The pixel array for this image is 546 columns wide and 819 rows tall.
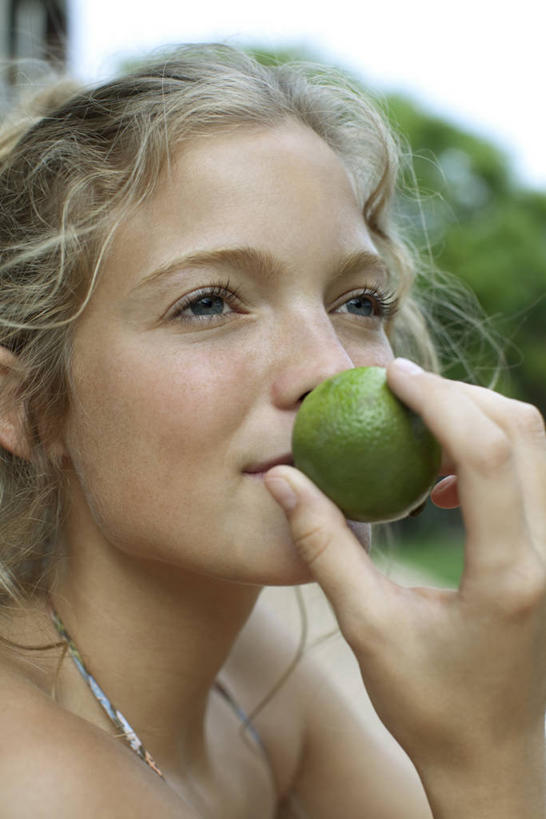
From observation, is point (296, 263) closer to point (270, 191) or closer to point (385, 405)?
point (270, 191)

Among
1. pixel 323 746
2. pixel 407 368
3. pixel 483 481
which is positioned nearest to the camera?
pixel 483 481

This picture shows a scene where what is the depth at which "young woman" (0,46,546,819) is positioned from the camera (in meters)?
1.84

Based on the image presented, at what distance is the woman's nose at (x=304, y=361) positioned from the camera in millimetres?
2148

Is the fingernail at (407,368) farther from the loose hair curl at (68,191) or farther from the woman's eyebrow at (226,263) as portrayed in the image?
the loose hair curl at (68,191)

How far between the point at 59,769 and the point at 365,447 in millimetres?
958

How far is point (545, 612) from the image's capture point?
6.11 feet

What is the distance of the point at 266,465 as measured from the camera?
213 cm

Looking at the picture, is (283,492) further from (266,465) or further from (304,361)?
(304,361)

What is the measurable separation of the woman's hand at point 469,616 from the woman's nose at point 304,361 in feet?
0.93

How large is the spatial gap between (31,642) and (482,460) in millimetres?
1412

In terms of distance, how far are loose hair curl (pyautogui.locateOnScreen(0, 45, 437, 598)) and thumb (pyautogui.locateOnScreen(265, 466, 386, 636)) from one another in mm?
888

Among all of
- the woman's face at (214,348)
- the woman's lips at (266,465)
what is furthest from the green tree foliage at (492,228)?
the woman's lips at (266,465)

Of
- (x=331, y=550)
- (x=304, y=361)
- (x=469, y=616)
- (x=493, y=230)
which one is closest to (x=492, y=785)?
(x=469, y=616)

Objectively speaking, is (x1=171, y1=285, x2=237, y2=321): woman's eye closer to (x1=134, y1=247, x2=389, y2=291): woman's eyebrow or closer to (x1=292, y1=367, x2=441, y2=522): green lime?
(x1=134, y1=247, x2=389, y2=291): woman's eyebrow
